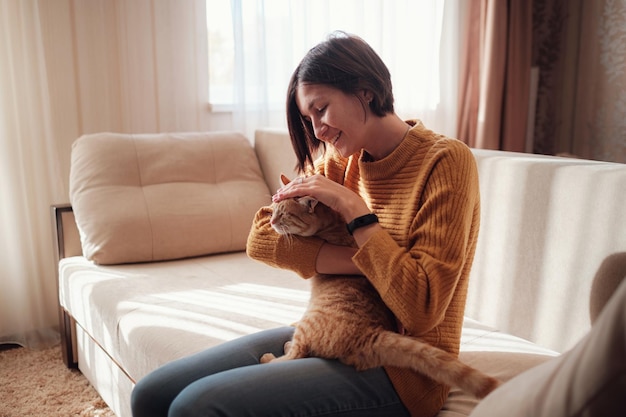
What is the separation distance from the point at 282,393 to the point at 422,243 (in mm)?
393

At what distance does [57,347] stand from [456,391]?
2.04 m

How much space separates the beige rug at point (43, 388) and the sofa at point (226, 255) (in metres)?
0.08

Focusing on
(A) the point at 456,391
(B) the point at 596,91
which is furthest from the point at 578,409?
(B) the point at 596,91

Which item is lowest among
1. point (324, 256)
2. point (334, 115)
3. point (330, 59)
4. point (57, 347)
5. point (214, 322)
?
point (57, 347)

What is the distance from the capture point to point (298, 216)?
1.37 metres

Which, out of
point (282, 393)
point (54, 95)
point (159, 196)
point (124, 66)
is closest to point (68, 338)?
point (159, 196)

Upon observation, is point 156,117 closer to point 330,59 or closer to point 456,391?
point 330,59

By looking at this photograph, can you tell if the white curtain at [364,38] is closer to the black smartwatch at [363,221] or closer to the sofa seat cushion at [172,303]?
the sofa seat cushion at [172,303]

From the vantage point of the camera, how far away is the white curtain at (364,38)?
3014 millimetres

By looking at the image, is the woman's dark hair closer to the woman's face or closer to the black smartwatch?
the woman's face

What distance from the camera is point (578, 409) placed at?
493 millimetres

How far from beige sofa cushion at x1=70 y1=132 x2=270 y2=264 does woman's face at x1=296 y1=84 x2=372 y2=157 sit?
47.9 inches

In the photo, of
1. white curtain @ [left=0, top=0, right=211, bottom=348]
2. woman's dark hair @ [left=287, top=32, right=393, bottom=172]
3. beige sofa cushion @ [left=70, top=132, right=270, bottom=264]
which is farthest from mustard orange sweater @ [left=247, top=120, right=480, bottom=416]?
white curtain @ [left=0, top=0, right=211, bottom=348]

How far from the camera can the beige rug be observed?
208cm
